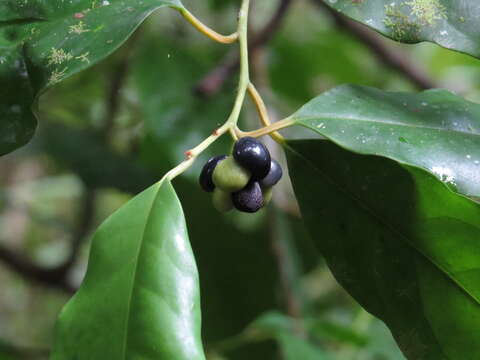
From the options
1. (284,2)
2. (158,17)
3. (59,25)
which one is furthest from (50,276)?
(59,25)

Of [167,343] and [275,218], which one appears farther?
[275,218]

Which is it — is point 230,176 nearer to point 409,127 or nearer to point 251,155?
point 251,155

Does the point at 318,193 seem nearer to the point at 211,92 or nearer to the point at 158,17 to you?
the point at 211,92

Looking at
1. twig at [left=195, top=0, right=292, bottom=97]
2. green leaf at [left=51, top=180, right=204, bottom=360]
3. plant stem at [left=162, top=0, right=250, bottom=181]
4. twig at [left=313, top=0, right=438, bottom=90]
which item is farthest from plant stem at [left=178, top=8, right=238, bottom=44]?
twig at [left=313, top=0, right=438, bottom=90]

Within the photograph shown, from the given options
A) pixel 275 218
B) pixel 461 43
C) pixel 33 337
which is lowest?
pixel 33 337

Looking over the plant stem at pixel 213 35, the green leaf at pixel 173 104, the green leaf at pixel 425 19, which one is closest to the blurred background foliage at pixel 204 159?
the green leaf at pixel 173 104

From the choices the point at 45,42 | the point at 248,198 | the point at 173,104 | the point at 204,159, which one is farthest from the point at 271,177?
the point at 173,104
